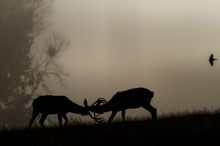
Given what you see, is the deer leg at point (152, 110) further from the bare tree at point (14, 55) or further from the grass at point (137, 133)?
the bare tree at point (14, 55)

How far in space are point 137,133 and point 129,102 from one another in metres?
5.84

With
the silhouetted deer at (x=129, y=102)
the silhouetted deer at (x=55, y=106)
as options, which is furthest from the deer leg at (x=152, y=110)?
the silhouetted deer at (x=55, y=106)

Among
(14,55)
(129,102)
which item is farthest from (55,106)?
(14,55)

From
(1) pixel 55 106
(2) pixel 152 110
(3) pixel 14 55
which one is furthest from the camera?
(3) pixel 14 55

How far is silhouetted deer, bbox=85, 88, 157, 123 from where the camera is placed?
2150cm

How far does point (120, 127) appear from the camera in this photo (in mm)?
18078

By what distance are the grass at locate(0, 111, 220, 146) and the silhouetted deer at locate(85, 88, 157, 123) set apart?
1.27m

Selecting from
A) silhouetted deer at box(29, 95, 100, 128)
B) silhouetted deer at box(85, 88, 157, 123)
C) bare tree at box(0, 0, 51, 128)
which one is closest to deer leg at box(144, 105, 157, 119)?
silhouetted deer at box(85, 88, 157, 123)

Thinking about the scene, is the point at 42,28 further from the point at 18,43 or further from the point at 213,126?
the point at 213,126

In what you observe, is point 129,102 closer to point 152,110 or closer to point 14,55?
point 152,110

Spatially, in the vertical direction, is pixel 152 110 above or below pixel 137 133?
below

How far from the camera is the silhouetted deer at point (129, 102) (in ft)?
70.5

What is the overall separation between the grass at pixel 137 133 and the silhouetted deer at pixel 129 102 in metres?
1.27

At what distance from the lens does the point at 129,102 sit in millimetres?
21578
